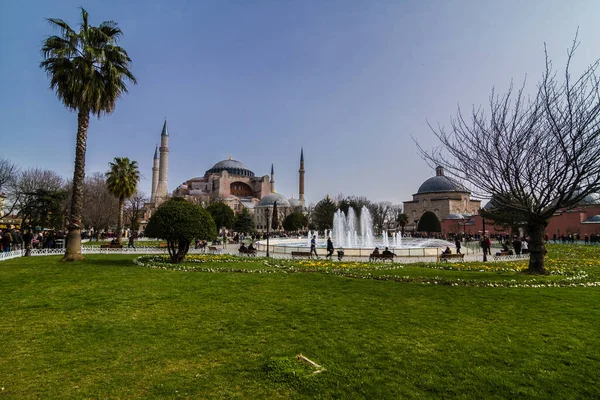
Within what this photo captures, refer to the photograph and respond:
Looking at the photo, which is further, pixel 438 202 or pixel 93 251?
pixel 438 202

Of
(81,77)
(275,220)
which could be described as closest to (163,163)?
(275,220)

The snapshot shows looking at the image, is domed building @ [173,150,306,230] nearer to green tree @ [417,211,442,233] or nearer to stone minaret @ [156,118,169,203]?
stone minaret @ [156,118,169,203]

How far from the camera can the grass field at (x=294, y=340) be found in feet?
11.6

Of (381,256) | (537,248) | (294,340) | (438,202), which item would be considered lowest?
(294,340)

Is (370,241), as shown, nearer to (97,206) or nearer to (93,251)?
(93,251)

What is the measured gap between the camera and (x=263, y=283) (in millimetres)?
9039

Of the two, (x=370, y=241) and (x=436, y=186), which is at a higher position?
(x=436, y=186)

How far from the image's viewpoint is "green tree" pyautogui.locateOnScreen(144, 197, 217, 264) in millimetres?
12891

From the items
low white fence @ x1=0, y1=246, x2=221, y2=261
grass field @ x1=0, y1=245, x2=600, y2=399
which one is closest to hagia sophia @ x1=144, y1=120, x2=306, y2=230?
low white fence @ x1=0, y1=246, x2=221, y2=261

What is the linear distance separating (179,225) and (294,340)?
9.25m

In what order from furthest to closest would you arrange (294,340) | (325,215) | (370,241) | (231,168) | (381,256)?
1. (231,168)
2. (325,215)
3. (370,241)
4. (381,256)
5. (294,340)

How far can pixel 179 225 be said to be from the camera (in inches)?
508

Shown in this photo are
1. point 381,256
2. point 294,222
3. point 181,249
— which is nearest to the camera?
point 181,249

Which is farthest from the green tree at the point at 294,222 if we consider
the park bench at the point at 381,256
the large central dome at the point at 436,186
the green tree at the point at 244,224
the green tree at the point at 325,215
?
the park bench at the point at 381,256
